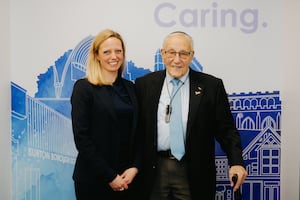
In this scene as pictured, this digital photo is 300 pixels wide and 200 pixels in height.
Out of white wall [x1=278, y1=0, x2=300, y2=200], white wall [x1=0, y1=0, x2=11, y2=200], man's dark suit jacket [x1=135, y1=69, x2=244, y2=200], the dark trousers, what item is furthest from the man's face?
white wall [x1=0, y1=0, x2=11, y2=200]

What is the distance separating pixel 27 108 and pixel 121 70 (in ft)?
3.35

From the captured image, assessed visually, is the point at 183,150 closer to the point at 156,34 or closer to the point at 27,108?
the point at 156,34

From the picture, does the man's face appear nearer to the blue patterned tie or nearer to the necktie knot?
the necktie knot

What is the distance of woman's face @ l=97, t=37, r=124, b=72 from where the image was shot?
97.9 inches

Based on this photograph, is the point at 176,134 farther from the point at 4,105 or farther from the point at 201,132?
the point at 4,105

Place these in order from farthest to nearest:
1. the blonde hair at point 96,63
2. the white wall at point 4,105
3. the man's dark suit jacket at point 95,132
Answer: the white wall at point 4,105 → the blonde hair at point 96,63 → the man's dark suit jacket at point 95,132

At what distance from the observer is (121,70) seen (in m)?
2.65

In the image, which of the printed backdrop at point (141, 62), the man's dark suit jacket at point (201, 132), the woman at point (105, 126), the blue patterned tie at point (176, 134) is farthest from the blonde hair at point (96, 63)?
the printed backdrop at point (141, 62)

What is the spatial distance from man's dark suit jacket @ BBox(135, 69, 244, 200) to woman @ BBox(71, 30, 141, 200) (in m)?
0.10

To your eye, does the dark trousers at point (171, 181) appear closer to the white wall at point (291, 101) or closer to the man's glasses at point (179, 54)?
the man's glasses at point (179, 54)

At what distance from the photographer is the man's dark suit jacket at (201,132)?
2.47 meters

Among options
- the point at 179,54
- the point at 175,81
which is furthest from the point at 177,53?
the point at 175,81

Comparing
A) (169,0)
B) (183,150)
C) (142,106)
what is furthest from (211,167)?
(169,0)

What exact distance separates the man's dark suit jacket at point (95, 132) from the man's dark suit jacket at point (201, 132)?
0.39 ft
